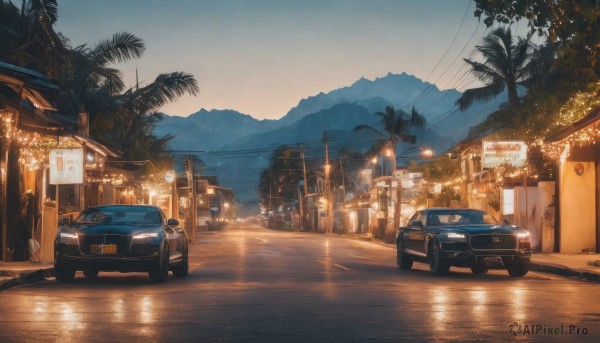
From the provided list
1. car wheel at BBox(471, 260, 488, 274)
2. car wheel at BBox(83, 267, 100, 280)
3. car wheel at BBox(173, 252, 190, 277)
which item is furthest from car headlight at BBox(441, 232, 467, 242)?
car wheel at BBox(83, 267, 100, 280)

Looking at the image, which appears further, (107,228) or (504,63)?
(504,63)

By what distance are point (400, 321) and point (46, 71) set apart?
2624 cm

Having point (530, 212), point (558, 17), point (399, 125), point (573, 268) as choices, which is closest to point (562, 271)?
point (573, 268)

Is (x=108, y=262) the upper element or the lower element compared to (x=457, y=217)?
lower

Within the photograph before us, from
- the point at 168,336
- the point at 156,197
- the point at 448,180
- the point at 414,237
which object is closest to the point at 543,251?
the point at 414,237

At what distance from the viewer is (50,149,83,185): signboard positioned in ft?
85.8

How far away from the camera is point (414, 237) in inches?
933

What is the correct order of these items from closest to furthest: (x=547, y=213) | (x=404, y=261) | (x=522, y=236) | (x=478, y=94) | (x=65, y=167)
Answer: (x=522, y=236), (x=404, y=261), (x=65, y=167), (x=547, y=213), (x=478, y=94)

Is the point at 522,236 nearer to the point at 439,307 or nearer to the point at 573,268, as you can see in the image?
the point at 573,268

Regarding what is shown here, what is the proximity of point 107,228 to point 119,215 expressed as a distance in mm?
1405

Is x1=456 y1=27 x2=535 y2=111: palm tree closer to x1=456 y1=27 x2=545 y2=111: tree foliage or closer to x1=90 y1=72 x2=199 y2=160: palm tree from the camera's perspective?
x1=456 y1=27 x2=545 y2=111: tree foliage

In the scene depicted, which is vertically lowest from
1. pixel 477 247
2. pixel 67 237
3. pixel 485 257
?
pixel 485 257

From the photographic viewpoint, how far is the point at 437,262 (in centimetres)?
2153

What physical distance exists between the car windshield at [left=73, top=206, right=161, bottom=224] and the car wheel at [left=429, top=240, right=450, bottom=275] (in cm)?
666
